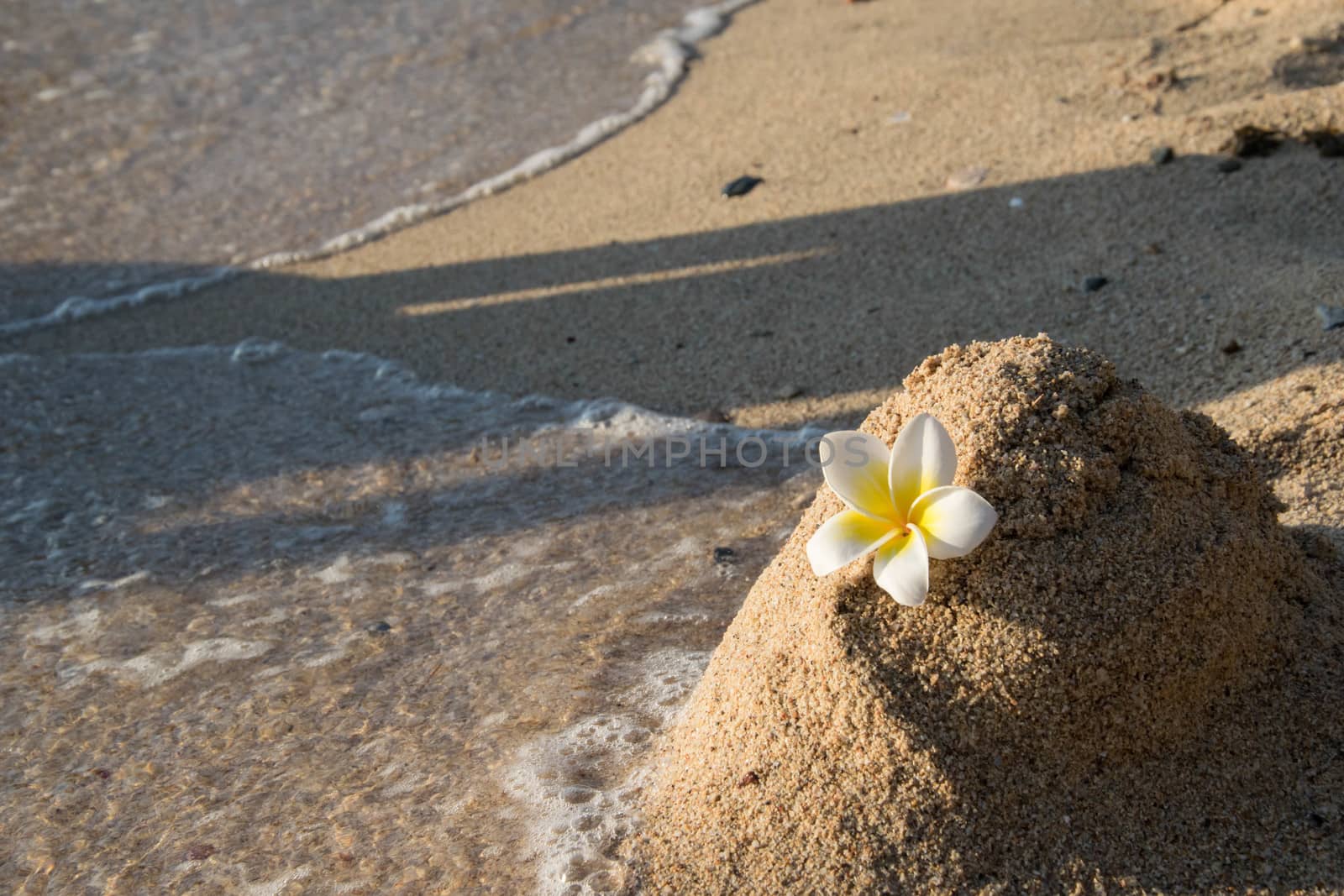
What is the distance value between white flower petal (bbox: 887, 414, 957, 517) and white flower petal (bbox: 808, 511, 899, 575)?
4 cm

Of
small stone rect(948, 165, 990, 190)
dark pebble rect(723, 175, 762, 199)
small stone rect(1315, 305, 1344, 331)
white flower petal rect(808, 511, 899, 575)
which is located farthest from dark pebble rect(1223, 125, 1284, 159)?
white flower petal rect(808, 511, 899, 575)

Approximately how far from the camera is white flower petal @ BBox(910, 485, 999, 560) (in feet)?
4.78

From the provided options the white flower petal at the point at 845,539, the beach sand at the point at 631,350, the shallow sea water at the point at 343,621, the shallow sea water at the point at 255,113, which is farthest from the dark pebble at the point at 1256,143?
the shallow sea water at the point at 255,113

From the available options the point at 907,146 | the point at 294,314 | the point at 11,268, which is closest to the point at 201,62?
the point at 11,268

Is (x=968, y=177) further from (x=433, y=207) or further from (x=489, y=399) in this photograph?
(x=433, y=207)

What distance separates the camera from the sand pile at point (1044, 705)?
155 centimetres

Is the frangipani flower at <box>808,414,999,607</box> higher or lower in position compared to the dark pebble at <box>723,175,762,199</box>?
higher

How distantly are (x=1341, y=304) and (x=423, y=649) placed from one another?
2.26 m

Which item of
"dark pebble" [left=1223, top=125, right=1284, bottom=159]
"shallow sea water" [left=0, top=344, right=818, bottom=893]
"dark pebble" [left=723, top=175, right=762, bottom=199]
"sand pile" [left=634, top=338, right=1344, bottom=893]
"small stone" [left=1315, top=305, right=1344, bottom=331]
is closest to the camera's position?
"sand pile" [left=634, top=338, right=1344, bottom=893]

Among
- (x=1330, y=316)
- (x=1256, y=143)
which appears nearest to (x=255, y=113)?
(x=1256, y=143)

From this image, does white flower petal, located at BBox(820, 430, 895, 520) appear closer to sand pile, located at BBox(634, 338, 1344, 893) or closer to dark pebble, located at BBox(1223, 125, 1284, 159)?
sand pile, located at BBox(634, 338, 1344, 893)

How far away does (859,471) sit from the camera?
155 cm

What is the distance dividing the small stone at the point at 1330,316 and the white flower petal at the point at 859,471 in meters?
1.71

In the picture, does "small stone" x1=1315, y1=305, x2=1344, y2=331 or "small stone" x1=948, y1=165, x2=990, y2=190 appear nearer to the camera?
"small stone" x1=1315, y1=305, x2=1344, y2=331
